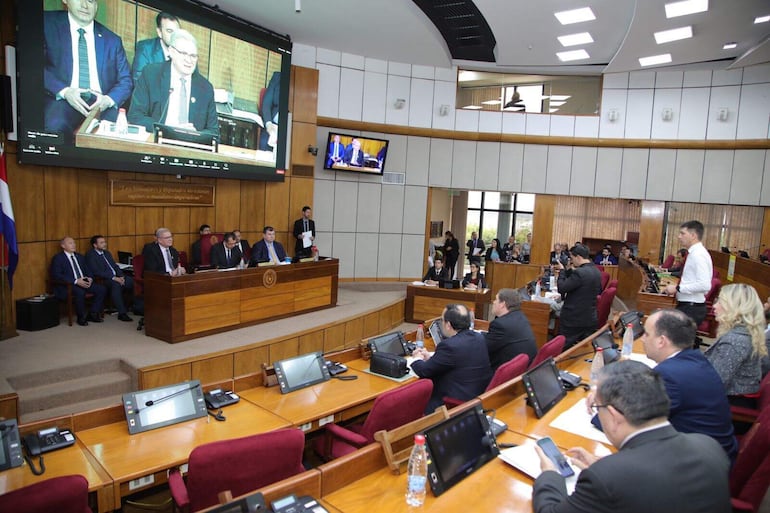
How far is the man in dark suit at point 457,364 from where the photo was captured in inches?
143

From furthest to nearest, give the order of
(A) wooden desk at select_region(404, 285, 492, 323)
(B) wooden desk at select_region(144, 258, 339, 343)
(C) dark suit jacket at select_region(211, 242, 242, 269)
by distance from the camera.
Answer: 1. (A) wooden desk at select_region(404, 285, 492, 323)
2. (C) dark suit jacket at select_region(211, 242, 242, 269)
3. (B) wooden desk at select_region(144, 258, 339, 343)

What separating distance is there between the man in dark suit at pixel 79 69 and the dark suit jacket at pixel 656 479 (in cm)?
648

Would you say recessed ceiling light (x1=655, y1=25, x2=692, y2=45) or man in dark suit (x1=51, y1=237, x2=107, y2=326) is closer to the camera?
man in dark suit (x1=51, y1=237, x2=107, y2=326)

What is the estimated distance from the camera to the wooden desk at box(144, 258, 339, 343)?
5871mm

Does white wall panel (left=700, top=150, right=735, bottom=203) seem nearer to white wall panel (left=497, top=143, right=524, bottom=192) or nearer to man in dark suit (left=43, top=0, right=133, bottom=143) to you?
white wall panel (left=497, top=143, right=524, bottom=192)

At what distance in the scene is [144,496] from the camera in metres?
3.42

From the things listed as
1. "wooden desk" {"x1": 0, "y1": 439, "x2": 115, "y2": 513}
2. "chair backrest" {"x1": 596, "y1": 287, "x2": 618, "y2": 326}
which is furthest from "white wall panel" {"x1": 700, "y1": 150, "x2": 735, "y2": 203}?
"wooden desk" {"x1": 0, "y1": 439, "x2": 115, "y2": 513}

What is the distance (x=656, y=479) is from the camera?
162 cm

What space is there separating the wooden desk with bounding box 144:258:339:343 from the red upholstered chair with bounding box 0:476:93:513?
3973 mm

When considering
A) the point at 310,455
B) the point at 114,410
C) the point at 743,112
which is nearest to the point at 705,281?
the point at 310,455

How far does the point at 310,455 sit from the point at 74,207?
4926 millimetres

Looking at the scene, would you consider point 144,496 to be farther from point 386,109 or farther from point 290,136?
point 386,109

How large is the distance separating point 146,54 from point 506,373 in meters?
6.20

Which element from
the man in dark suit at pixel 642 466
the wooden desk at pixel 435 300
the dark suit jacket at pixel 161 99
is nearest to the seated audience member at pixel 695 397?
the man in dark suit at pixel 642 466
